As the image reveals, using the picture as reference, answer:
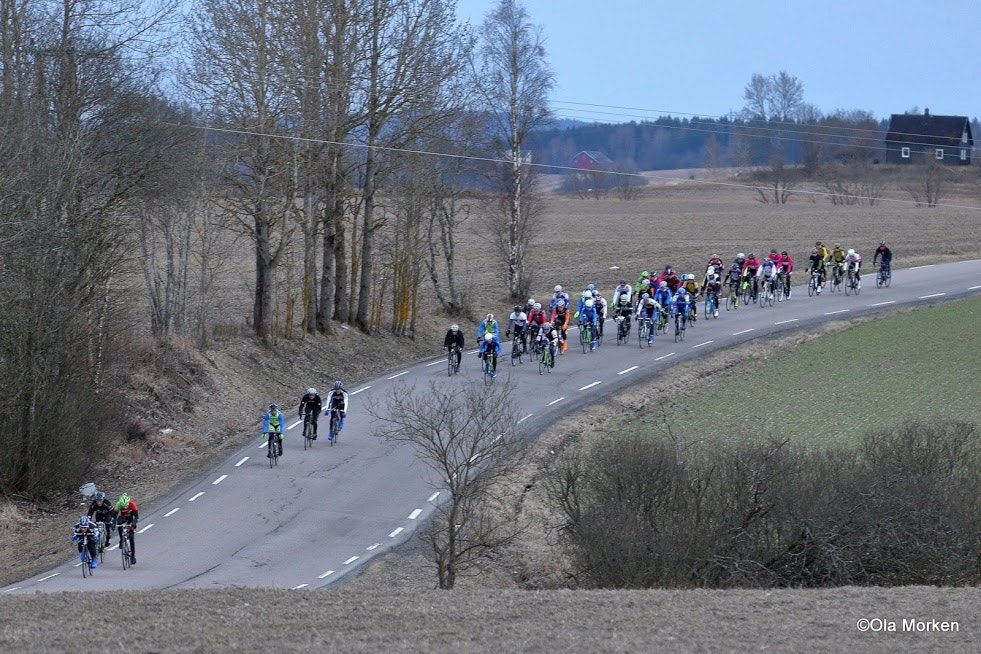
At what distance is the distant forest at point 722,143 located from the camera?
113188 mm

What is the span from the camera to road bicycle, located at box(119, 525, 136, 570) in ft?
65.8

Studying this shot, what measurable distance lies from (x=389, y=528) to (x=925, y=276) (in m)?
37.1

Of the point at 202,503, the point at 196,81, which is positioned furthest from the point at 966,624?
the point at 196,81

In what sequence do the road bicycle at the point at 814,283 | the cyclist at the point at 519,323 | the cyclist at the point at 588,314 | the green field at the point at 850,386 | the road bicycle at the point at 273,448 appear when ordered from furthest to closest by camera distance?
the road bicycle at the point at 814,283 → the cyclist at the point at 588,314 → the cyclist at the point at 519,323 → the green field at the point at 850,386 → the road bicycle at the point at 273,448

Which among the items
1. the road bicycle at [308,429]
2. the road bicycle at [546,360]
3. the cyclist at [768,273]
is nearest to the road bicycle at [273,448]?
the road bicycle at [308,429]

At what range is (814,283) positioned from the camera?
47.2 m

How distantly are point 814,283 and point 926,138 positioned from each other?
77798 millimetres

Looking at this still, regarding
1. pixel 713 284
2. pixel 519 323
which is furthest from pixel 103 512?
pixel 713 284

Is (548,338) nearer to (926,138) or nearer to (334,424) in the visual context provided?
(334,424)

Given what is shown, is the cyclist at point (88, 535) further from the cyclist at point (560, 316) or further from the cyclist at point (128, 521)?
the cyclist at point (560, 316)

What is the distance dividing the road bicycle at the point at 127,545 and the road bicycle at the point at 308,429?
288 inches

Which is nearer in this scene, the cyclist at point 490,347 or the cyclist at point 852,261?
the cyclist at point 490,347

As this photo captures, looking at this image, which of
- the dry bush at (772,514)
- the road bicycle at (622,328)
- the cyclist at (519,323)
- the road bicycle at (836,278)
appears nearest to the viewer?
the dry bush at (772,514)

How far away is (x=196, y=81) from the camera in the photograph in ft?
116
